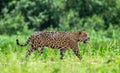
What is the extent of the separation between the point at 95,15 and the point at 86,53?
11.4 m

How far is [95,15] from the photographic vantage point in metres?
24.6

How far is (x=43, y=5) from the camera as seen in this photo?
24.4 meters

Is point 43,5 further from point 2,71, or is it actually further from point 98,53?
point 2,71

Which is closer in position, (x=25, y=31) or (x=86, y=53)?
(x=86, y=53)

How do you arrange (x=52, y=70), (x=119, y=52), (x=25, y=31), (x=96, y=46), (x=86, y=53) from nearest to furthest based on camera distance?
(x=52, y=70) < (x=119, y=52) < (x=86, y=53) < (x=96, y=46) < (x=25, y=31)

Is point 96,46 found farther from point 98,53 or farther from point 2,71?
point 2,71

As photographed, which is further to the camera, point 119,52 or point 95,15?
point 95,15

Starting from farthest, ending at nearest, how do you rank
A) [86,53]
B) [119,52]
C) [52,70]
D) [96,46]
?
[96,46], [86,53], [119,52], [52,70]

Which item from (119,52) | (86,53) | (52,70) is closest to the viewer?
(52,70)

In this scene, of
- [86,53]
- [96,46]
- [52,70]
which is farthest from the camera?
[96,46]

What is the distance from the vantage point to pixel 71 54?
13.7 m

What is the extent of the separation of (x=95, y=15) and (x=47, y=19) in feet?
6.53

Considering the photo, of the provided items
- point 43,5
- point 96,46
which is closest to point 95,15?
point 43,5

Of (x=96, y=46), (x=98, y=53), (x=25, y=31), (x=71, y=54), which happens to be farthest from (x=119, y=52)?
(x=25, y=31)
